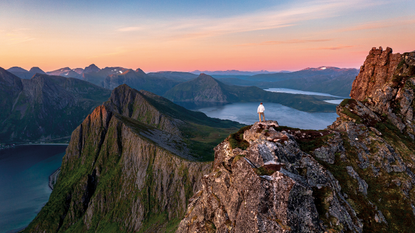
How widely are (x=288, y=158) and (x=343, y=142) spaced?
14360 millimetres

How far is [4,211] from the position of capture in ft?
562

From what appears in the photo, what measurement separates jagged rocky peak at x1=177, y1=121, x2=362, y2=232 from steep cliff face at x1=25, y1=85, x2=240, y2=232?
70.2 meters

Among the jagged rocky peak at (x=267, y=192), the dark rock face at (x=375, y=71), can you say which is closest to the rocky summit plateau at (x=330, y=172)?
the jagged rocky peak at (x=267, y=192)

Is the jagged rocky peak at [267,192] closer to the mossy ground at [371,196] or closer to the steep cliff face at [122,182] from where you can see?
the mossy ground at [371,196]

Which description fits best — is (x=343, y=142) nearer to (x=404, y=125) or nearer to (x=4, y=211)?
(x=404, y=125)

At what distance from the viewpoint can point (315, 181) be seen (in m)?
30.6

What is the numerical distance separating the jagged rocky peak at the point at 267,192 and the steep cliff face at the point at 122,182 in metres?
70.2

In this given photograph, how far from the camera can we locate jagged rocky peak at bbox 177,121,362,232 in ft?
87.5

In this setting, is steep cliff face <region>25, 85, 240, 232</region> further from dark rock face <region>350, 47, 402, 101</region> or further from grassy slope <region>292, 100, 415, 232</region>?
grassy slope <region>292, 100, 415, 232</region>

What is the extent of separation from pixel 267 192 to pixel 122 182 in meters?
132

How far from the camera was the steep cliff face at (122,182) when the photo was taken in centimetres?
11650

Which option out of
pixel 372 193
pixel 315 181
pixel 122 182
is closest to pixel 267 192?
pixel 315 181

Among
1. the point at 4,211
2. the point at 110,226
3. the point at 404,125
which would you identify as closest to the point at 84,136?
the point at 4,211

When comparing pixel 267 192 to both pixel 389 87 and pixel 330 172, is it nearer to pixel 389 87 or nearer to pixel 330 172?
pixel 330 172
